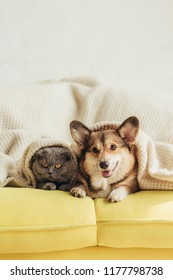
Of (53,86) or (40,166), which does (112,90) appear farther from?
(40,166)

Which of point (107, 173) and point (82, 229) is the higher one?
point (107, 173)

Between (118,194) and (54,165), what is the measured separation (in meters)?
0.22

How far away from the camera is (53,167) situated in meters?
1.30

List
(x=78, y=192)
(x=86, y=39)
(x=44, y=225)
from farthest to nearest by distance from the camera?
(x=86, y=39), (x=78, y=192), (x=44, y=225)

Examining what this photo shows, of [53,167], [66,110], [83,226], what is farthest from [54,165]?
[66,110]

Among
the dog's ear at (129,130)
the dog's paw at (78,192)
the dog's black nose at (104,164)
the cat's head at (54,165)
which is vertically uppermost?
the dog's ear at (129,130)

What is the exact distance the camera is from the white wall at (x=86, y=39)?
6.68 feet

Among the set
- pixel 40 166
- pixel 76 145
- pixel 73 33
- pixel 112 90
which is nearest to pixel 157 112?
pixel 112 90

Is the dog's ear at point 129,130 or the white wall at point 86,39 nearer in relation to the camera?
the dog's ear at point 129,130

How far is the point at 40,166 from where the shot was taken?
4.30ft

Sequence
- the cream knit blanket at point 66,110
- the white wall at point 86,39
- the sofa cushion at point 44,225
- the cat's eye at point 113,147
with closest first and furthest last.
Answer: the sofa cushion at point 44,225 → the cat's eye at point 113,147 → the cream knit blanket at point 66,110 → the white wall at point 86,39

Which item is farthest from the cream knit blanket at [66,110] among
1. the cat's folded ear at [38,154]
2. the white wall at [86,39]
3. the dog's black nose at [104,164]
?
the dog's black nose at [104,164]

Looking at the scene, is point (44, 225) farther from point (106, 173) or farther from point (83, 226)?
point (106, 173)

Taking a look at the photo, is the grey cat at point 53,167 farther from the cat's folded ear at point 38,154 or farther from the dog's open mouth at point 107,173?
the dog's open mouth at point 107,173
